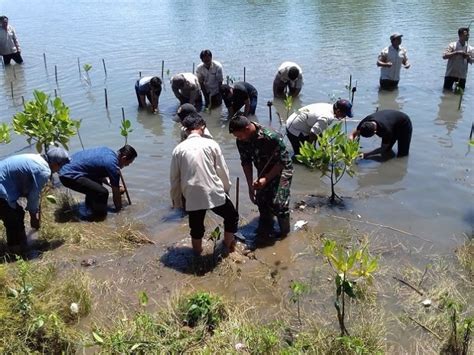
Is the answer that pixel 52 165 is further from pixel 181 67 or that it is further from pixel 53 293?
pixel 181 67

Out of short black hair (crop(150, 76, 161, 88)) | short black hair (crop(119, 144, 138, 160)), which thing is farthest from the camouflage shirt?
short black hair (crop(150, 76, 161, 88))

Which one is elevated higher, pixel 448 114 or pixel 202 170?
pixel 202 170

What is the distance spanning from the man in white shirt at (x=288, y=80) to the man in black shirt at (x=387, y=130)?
3.34 m

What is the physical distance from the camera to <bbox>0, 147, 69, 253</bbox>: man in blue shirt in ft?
16.3

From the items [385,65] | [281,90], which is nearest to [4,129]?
[281,90]

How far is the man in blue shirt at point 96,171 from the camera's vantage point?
6148mm

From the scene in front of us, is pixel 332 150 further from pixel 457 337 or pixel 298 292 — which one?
pixel 457 337

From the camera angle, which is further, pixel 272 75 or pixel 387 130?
pixel 272 75

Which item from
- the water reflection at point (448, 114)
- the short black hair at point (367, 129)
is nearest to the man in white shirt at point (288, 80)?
the water reflection at point (448, 114)

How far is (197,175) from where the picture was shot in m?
4.75

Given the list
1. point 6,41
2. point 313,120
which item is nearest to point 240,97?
point 313,120

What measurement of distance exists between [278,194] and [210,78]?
5.61m

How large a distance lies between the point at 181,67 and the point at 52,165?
32.0ft

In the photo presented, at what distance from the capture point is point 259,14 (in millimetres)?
23156
